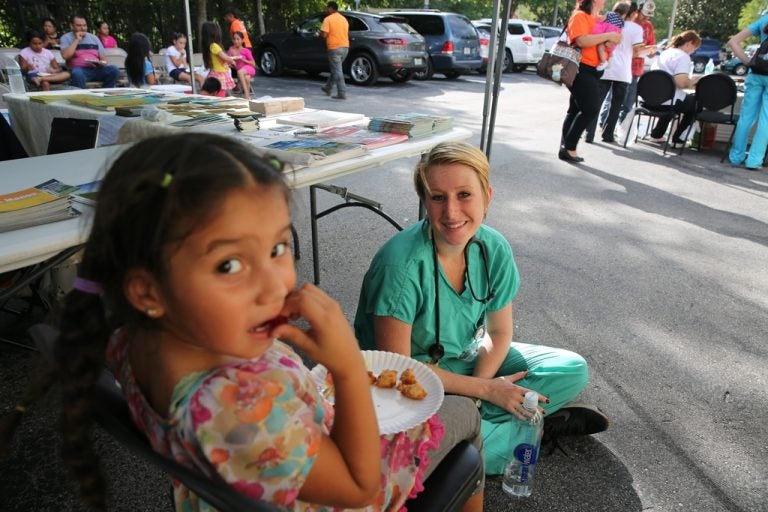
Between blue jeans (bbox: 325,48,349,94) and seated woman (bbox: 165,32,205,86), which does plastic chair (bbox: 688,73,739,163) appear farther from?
seated woman (bbox: 165,32,205,86)

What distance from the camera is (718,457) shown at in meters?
2.13

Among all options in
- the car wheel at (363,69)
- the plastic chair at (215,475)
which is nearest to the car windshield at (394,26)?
the car wheel at (363,69)

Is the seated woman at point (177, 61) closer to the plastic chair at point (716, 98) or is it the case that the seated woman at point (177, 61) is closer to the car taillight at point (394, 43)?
the car taillight at point (394, 43)

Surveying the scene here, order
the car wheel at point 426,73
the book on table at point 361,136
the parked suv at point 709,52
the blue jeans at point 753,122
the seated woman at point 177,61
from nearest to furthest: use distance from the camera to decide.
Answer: the book on table at point 361,136 → the blue jeans at point 753,122 → the seated woman at point 177,61 → the car wheel at point 426,73 → the parked suv at point 709,52

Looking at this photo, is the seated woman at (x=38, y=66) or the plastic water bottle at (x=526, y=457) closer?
the plastic water bottle at (x=526, y=457)

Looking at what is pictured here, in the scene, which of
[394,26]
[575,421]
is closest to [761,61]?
[575,421]

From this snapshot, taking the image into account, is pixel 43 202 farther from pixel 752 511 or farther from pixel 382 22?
pixel 382 22

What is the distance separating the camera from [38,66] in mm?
Answer: 8352

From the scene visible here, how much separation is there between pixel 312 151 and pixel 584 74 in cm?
470

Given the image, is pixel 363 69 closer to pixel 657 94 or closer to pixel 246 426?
pixel 657 94

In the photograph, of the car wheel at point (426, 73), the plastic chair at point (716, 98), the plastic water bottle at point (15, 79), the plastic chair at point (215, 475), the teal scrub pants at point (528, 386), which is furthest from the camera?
the car wheel at point (426, 73)

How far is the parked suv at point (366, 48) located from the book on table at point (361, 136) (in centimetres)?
997

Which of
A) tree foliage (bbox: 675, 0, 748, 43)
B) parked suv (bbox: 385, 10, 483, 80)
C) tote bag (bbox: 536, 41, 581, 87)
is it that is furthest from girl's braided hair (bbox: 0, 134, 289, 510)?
tree foliage (bbox: 675, 0, 748, 43)

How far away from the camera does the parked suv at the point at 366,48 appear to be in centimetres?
1223
